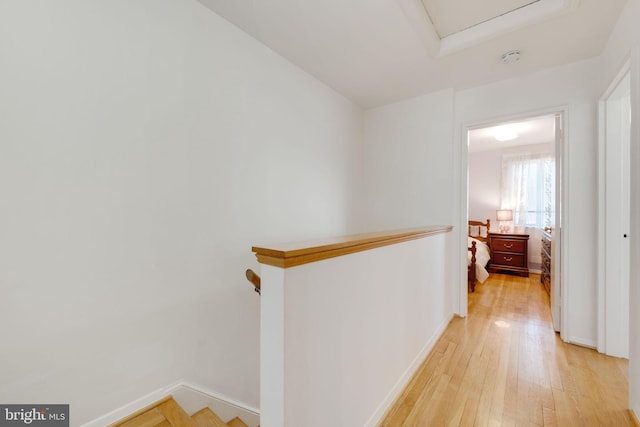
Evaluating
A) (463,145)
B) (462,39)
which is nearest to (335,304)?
(462,39)

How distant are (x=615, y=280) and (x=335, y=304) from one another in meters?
2.41

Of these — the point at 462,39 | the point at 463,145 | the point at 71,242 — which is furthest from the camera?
the point at 463,145

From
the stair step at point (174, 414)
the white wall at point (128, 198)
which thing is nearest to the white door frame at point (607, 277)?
the white wall at point (128, 198)

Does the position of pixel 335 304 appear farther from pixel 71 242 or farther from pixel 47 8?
pixel 47 8

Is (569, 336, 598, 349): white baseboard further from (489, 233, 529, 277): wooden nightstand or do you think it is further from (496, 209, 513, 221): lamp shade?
(496, 209, 513, 221): lamp shade

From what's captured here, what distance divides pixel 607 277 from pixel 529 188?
333 centimetres

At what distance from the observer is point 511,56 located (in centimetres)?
221

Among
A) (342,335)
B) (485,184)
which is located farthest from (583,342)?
(485,184)

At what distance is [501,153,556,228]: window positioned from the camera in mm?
4645

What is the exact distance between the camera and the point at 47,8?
1169 millimetres

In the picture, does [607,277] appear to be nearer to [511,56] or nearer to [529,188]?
[511,56]

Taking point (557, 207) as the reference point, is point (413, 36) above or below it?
above

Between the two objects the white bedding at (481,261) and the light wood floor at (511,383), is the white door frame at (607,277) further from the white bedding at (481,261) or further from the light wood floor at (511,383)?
the white bedding at (481,261)

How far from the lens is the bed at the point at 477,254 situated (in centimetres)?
371
